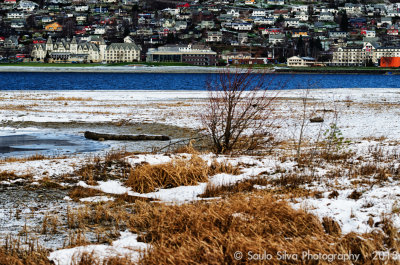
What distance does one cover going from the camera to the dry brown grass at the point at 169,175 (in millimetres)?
9430

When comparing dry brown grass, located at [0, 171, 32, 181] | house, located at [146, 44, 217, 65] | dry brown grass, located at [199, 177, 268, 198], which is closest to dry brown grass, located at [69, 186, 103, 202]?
dry brown grass, located at [0, 171, 32, 181]

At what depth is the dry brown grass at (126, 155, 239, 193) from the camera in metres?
9.43

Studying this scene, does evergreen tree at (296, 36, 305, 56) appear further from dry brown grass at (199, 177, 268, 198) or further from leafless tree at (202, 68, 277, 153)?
dry brown grass at (199, 177, 268, 198)

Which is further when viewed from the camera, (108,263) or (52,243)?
(52,243)

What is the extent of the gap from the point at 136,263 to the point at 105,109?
23843 mm

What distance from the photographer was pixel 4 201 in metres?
8.72

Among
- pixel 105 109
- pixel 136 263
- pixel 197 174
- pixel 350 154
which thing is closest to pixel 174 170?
pixel 197 174

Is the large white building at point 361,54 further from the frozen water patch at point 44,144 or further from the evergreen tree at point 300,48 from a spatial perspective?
the frozen water patch at point 44,144

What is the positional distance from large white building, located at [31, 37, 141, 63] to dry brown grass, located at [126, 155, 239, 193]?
559ft

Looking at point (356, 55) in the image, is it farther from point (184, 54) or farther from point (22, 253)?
point (22, 253)

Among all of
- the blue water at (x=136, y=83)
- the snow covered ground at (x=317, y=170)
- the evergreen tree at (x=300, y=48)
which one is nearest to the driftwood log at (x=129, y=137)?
the snow covered ground at (x=317, y=170)

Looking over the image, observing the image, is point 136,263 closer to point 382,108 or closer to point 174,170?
point 174,170

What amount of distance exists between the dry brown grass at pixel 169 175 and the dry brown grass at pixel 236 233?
4.67 feet

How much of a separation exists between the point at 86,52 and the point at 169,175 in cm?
18619
